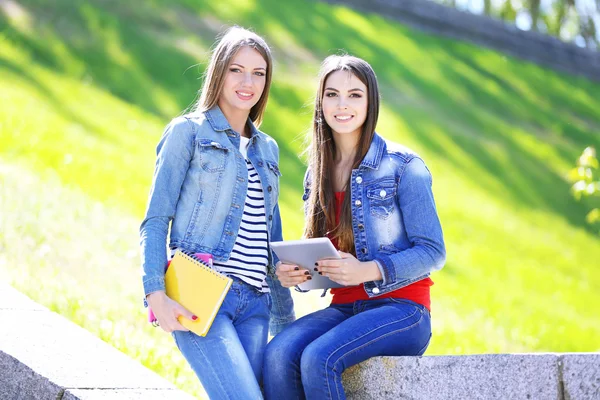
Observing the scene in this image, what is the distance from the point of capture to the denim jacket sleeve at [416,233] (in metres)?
3.64

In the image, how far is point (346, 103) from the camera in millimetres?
3938

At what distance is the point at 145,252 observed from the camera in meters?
3.64

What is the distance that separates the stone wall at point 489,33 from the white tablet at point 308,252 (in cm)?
1553

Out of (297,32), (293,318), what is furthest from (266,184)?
(297,32)

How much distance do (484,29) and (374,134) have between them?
16.6m

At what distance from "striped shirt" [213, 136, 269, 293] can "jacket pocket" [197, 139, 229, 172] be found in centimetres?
17

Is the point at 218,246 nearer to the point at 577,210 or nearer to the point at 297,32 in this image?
the point at 577,210

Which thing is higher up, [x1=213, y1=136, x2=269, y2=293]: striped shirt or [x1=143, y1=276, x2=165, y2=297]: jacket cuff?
[x1=213, y1=136, x2=269, y2=293]: striped shirt

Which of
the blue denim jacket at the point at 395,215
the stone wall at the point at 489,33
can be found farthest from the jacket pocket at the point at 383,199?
the stone wall at the point at 489,33

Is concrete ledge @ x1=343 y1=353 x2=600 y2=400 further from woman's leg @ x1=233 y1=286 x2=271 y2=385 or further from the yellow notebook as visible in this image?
the yellow notebook

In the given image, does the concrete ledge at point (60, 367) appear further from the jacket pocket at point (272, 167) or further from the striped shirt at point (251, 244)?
the jacket pocket at point (272, 167)

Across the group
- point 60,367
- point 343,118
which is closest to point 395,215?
point 343,118

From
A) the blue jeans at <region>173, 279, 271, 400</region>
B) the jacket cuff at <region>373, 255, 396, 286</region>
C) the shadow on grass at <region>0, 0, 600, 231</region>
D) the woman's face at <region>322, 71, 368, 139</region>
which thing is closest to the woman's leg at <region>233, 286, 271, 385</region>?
the blue jeans at <region>173, 279, 271, 400</region>

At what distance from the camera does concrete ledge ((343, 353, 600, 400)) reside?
10.6 ft
